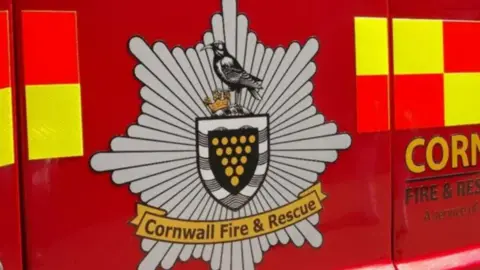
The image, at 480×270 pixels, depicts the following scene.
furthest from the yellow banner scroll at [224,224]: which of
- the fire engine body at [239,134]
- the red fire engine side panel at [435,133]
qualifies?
the red fire engine side panel at [435,133]

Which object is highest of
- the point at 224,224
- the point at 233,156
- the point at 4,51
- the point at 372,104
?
the point at 4,51

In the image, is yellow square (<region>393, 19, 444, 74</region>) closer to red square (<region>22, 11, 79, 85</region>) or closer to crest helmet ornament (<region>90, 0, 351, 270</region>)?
crest helmet ornament (<region>90, 0, 351, 270</region>)

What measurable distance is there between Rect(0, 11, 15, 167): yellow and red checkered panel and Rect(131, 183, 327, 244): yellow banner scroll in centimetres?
31

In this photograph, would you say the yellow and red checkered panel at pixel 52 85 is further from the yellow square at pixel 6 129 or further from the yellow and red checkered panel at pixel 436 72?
the yellow and red checkered panel at pixel 436 72

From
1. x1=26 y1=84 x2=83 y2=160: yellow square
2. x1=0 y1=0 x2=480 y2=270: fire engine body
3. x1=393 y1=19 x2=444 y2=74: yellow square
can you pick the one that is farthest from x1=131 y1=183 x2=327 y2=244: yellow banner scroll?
x1=393 y1=19 x2=444 y2=74: yellow square

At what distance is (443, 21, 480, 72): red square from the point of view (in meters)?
2.04

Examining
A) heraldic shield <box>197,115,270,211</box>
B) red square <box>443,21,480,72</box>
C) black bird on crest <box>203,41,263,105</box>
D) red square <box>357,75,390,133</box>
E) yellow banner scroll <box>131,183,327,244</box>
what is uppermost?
red square <box>443,21,480,72</box>

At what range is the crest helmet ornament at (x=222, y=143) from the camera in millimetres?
1583

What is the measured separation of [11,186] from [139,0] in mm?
473

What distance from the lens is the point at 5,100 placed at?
1415 millimetres

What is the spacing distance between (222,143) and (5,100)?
49 cm

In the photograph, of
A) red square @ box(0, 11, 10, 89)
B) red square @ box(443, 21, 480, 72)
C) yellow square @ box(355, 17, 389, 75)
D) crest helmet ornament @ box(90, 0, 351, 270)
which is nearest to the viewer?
red square @ box(0, 11, 10, 89)

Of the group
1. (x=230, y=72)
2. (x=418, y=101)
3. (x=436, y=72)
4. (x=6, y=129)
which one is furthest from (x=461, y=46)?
(x=6, y=129)

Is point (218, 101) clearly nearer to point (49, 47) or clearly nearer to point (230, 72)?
point (230, 72)
